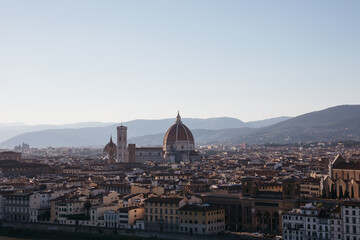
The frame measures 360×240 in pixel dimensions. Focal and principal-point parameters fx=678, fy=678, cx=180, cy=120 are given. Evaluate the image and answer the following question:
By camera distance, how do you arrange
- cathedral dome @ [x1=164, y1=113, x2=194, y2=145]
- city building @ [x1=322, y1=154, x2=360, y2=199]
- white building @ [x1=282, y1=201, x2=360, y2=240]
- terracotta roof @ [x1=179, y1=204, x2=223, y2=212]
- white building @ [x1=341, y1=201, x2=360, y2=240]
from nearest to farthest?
white building @ [x1=341, y1=201, x2=360, y2=240] < white building @ [x1=282, y1=201, x2=360, y2=240] < terracotta roof @ [x1=179, y1=204, x2=223, y2=212] < city building @ [x1=322, y1=154, x2=360, y2=199] < cathedral dome @ [x1=164, y1=113, x2=194, y2=145]

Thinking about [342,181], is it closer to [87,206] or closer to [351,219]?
[351,219]

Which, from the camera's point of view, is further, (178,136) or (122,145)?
(122,145)

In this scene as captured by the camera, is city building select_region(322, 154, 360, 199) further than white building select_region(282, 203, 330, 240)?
Yes

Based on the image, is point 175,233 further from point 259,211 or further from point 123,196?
point 123,196

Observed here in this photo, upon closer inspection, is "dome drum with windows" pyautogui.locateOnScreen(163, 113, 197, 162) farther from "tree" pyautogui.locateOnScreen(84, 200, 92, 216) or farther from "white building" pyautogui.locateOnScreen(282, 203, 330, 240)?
"white building" pyautogui.locateOnScreen(282, 203, 330, 240)

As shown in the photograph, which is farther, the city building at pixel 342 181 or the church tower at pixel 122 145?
the church tower at pixel 122 145

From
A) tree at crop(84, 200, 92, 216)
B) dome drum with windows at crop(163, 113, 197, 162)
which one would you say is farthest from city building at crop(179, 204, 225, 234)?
dome drum with windows at crop(163, 113, 197, 162)

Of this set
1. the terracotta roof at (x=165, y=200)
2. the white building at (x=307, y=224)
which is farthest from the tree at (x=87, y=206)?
the white building at (x=307, y=224)

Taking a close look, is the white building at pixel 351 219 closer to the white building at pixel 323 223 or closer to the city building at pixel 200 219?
the white building at pixel 323 223

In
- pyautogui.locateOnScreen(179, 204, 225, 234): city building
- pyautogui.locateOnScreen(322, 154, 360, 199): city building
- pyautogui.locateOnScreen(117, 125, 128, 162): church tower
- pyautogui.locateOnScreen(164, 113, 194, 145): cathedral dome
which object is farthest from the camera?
pyautogui.locateOnScreen(117, 125, 128, 162): church tower

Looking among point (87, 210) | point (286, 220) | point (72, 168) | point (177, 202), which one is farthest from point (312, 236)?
point (72, 168)

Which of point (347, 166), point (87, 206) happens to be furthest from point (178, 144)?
point (87, 206)
